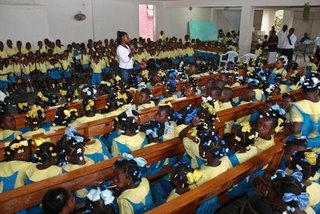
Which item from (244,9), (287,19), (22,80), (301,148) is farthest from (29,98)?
(287,19)

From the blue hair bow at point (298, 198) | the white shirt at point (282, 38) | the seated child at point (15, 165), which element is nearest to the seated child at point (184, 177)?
the blue hair bow at point (298, 198)

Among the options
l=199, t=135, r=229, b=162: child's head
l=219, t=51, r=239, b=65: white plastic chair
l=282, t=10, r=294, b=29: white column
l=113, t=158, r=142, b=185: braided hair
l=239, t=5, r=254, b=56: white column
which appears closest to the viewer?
l=113, t=158, r=142, b=185: braided hair

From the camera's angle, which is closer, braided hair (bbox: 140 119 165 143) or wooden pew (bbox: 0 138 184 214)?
wooden pew (bbox: 0 138 184 214)

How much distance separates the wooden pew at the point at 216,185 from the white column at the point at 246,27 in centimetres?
833

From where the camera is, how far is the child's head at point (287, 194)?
175 centimetres

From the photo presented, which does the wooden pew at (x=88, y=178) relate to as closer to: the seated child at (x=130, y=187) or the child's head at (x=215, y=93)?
the seated child at (x=130, y=187)

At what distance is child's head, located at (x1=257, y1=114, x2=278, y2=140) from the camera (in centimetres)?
291

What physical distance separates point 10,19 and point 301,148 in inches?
382

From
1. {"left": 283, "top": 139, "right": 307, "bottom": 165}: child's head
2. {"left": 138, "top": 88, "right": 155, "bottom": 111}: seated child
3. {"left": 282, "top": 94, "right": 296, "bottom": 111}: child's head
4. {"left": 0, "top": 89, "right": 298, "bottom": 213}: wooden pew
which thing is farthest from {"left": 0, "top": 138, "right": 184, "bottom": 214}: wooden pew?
{"left": 282, "top": 94, "right": 296, "bottom": 111}: child's head

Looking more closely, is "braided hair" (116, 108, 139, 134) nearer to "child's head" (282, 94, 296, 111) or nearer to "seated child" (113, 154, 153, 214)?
"seated child" (113, 154, 153, 214)

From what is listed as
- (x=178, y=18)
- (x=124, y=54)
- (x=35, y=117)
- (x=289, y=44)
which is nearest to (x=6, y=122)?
(x=35, y=117)

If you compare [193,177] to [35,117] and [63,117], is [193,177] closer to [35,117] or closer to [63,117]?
[63,117]

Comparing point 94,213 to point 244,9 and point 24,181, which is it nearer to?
point 24,181

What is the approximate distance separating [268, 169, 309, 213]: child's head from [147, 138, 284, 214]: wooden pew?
459 millimetres
